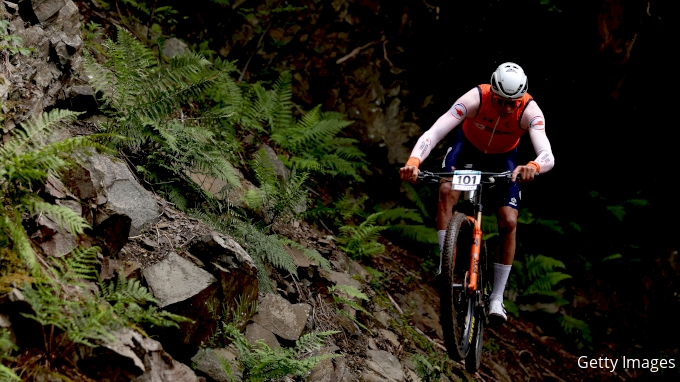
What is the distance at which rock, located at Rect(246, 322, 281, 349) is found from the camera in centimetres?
399

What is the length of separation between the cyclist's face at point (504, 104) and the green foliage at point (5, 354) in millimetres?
4309

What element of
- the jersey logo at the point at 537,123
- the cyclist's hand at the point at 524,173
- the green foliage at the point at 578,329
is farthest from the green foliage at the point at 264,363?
the green foliage at the point at 578,329

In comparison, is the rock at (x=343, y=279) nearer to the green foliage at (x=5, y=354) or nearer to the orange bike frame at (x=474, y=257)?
the orange bike frame at (x=474, y=257)

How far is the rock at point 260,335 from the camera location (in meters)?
3.99

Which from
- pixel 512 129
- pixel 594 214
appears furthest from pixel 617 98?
pixel 512 129

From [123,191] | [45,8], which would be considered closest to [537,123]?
[123,191]

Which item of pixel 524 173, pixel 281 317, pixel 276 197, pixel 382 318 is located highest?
pixel 524 173

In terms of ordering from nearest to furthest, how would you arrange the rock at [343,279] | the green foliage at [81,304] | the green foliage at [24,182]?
the green foliage at [81,304]
the green foliage at [24,182]
the rock at [343,279]

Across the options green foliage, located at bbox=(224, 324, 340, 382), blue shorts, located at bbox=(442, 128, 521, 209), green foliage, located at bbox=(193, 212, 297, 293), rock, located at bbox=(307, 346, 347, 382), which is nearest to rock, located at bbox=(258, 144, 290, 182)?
green foliage, located at bbox=(193, 212, 297, 293)

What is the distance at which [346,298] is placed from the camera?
5281mm

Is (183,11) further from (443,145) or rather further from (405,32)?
(443,145)

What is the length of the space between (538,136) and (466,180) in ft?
3.35

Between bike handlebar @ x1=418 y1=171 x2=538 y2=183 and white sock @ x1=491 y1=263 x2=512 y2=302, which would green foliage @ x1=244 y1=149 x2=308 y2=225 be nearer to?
bike handlebar @ x1=418 y1=171 x2=538 y2=183

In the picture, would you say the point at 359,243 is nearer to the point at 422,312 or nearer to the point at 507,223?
the point at 422,312
